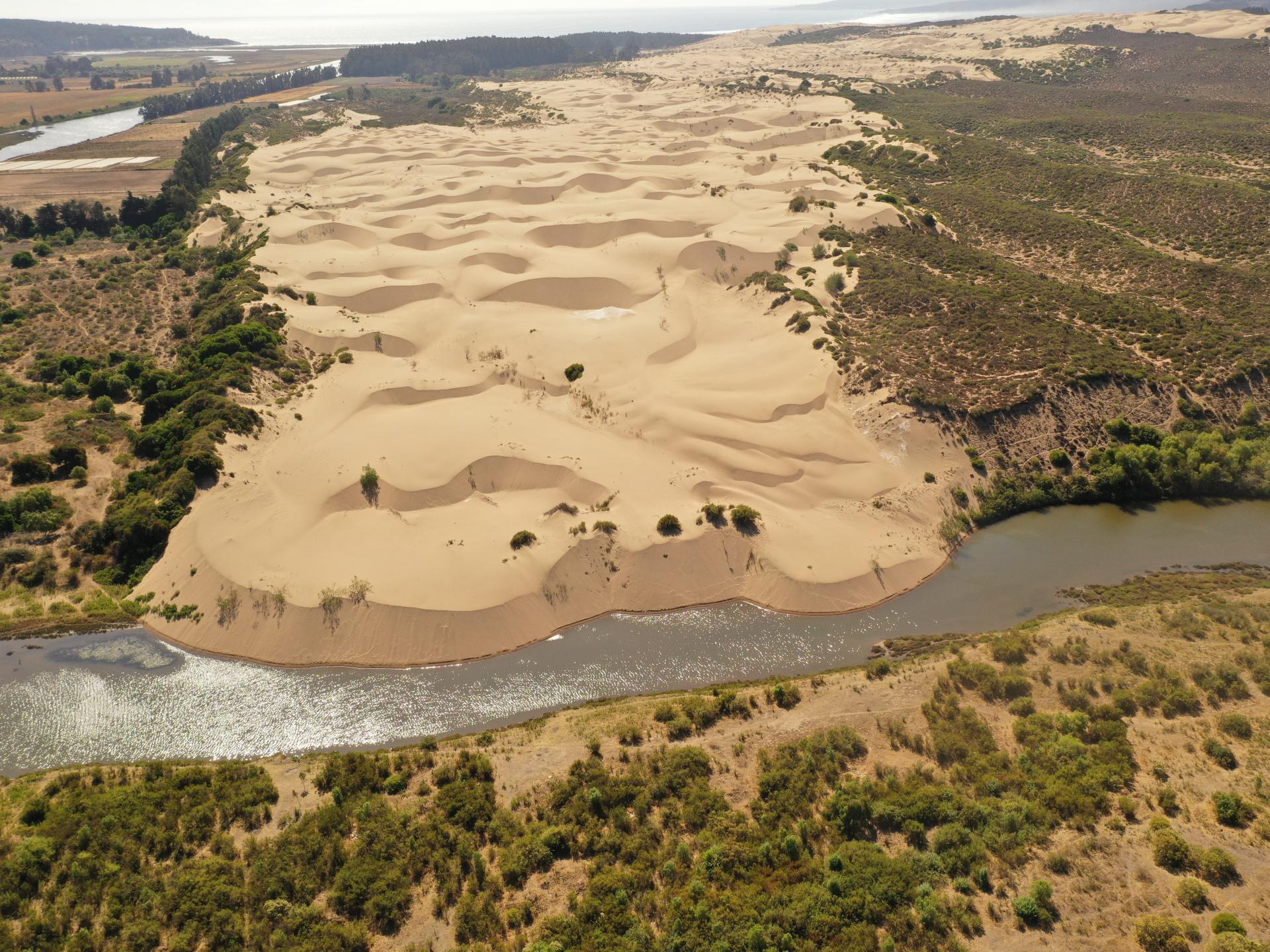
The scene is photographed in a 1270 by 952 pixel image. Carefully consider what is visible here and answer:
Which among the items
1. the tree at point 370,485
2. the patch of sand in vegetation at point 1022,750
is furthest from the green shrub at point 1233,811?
the tree at point 370,485

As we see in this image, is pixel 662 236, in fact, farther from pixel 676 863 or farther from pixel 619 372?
pixel 676 863

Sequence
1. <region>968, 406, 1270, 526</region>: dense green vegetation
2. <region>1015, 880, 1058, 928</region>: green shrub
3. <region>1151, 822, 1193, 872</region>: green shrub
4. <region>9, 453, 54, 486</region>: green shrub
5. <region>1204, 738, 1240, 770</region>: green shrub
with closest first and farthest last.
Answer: <region>1015, 880, 1058, 928</region>: green shrub < <region>1151, 822, 1193, 872</region>: green shrub < <region>1204, 738, 1240, 770</region>: green shrub < <region>9, 453, 54, 486</region>: green shrub < <region>968, 406, 1270, 526</region>: dense green vegetation

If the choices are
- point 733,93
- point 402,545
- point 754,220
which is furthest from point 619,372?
point 733,93

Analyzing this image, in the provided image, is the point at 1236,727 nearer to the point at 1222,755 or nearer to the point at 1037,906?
the point at 1222,755

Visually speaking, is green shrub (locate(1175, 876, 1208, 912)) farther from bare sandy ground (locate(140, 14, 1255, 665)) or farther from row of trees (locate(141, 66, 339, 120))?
row of trees (locate(141, 66, 339, 120))

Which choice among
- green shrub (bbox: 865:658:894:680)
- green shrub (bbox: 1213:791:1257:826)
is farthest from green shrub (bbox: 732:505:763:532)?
green shrub (bbox: 1213:791:1257:826)

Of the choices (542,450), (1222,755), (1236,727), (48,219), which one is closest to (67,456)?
(542,450)

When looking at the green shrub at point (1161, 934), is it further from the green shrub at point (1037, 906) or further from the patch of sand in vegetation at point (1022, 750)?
the green shrub at point (1037, 906)
